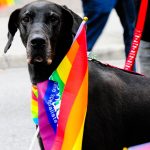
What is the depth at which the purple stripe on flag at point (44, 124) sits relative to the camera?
4.02m

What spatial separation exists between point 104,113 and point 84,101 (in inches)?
10.1

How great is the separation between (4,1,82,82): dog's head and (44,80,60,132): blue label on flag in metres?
0.15

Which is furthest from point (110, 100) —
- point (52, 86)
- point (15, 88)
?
point (15, 88)

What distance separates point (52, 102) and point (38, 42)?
17.6 inches

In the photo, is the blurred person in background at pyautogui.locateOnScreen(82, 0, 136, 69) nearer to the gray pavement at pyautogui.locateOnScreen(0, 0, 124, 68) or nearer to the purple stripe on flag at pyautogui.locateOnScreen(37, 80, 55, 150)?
the purple stripe on flag at pyautogui.locateOnScreen(37, 80, 55, 150)

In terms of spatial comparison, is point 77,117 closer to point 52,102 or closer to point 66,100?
point 66,100

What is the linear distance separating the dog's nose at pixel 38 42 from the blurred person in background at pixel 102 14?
1.93 m

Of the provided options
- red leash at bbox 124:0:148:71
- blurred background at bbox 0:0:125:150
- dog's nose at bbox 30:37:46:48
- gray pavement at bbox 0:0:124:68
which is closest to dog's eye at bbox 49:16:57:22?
dog's nose at bbox 30:37:46:48

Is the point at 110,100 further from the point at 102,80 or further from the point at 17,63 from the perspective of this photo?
the point at 17,63

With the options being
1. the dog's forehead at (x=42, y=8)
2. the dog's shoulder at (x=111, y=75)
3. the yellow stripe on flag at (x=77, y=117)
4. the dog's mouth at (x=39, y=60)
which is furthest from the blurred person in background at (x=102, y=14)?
the yellow stripe on flag at (x=77, y=117)

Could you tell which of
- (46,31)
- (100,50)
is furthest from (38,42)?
(100,50)

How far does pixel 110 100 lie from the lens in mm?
4031

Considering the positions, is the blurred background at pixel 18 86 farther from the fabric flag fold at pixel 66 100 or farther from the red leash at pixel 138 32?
the fabric flag fold at pixel 66 100

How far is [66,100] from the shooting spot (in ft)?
12.6
